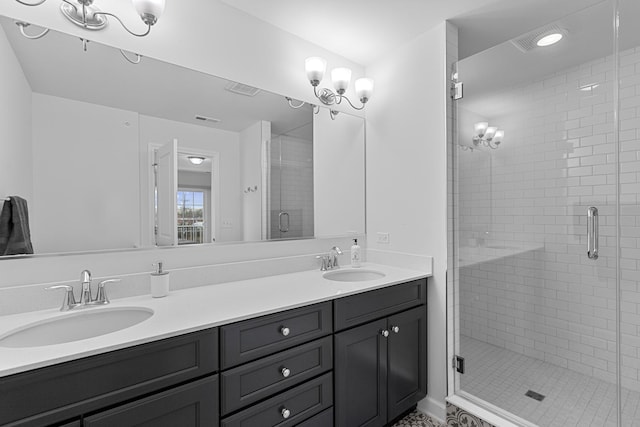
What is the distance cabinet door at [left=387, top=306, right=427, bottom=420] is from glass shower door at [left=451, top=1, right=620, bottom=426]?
253 millimetres

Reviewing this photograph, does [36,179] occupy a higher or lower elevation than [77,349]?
higher

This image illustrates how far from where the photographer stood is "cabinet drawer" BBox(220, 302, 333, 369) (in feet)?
3.78

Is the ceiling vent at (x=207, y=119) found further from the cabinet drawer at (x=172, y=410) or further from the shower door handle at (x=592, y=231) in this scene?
the shower door handle at (x=592, y=231)

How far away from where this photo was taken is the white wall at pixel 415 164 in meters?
1.95

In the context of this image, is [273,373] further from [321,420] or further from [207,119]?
[207,119]

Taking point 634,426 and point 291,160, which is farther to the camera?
point 291,160

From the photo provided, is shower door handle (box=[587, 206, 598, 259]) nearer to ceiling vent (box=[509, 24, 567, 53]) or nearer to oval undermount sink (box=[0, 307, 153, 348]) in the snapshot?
ceiling vent (box=[509, 24, 567, 53])

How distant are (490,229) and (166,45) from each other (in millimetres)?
2159

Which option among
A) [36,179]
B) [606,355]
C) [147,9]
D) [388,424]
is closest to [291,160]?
[147,9]

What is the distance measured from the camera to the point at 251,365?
1198 millimetres

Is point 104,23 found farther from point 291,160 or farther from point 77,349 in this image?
point 77,349

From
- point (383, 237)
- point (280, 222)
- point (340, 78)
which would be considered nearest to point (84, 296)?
point (280, 222)

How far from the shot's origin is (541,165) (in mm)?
1799

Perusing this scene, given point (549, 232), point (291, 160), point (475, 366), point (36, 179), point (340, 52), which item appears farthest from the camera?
point (340, 52)
